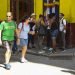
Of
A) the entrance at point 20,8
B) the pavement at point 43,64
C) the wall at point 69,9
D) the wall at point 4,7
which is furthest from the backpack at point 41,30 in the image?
the wall at point 4,7

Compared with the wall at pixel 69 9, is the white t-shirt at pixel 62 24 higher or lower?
lower

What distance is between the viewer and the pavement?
13.2 meters

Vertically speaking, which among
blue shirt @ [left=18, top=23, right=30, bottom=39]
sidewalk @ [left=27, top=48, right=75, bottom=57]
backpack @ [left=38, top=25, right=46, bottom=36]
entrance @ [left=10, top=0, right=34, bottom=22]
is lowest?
sidewalk @ [left=27, top=48, right=75, bottom=57]

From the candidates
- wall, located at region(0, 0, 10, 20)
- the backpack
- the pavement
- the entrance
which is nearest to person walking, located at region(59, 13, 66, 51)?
the pavement

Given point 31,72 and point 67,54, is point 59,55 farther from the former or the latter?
point 31,72

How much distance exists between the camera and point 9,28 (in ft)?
45.2

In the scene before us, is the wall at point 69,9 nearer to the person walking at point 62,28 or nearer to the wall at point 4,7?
the person walking at point 62,28

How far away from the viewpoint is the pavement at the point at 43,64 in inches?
519

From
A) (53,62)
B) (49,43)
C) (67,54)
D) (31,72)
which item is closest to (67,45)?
(49,43)

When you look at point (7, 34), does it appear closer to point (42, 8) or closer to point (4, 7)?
point (42, 8)

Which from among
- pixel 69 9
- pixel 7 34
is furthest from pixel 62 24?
pixel 7 34

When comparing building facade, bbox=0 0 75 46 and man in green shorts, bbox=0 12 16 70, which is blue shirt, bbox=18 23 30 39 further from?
building facade, bbox=0 0 75 46

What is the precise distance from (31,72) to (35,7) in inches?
341

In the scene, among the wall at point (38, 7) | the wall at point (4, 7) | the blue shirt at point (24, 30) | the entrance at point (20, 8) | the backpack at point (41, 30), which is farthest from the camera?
the wall at point (4, 7)
